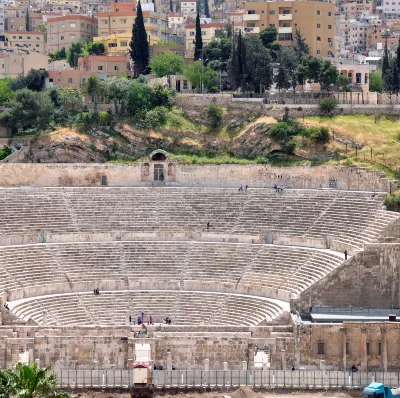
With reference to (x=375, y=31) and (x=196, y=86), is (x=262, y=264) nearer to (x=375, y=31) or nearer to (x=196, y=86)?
(x=196, y=86)

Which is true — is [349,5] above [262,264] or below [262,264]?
above

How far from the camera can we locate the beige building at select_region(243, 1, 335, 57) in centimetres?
7981

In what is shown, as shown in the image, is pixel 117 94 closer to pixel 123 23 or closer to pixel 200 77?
pixel 200 77

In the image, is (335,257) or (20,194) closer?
(335,257)

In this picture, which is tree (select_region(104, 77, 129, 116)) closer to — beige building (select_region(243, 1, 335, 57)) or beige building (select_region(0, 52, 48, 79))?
beige building (select_region(0, 52, 48, 79))

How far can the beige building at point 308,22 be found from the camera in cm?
7981

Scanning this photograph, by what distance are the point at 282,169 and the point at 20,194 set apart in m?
12.5

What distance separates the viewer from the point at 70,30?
96.1 meters

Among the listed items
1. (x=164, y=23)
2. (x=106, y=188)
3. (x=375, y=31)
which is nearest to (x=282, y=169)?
(x=106, y=188)

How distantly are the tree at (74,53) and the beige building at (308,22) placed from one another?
14.0 meters

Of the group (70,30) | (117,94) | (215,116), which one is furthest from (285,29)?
(70,30)

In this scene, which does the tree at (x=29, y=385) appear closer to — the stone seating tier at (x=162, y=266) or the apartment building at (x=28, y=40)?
the stone seating tier at (x=162, y=266)

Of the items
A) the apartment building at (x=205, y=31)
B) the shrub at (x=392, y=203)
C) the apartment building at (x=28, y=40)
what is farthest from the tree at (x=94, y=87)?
the apartment building at (x=28, y=40)

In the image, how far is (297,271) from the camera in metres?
50.4
